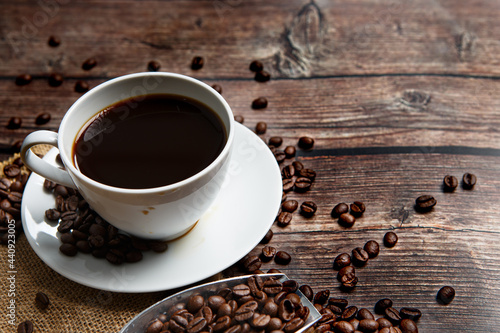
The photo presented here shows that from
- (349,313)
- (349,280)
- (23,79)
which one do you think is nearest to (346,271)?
(349,280)

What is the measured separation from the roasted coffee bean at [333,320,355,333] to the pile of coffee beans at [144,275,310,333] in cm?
11

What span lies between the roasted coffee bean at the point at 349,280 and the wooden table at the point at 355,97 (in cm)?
3

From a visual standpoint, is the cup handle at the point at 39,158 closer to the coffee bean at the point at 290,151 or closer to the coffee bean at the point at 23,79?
the coffee bean at the point at 290,151

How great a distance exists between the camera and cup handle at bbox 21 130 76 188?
4.11ft

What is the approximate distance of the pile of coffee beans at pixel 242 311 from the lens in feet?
3.99

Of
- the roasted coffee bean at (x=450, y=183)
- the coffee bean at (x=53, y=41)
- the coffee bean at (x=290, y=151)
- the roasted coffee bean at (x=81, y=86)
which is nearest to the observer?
the roasted coffee bean at (x=450, y=183)

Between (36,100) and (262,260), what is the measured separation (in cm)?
127

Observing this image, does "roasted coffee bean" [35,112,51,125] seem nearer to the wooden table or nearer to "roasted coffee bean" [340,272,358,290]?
the wooden table

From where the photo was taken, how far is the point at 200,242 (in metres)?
1.35

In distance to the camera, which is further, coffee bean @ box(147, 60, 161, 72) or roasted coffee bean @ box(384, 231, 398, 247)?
coffee bean @ box(147, 60, 161, 72)

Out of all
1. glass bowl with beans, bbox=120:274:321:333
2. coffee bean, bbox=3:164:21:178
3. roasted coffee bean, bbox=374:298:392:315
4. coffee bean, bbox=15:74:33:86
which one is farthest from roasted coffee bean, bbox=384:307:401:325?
coffee bean, bbox=15:74:33:86

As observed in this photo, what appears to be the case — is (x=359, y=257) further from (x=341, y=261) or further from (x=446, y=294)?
(x=446, y=294)

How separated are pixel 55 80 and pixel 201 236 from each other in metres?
1.20

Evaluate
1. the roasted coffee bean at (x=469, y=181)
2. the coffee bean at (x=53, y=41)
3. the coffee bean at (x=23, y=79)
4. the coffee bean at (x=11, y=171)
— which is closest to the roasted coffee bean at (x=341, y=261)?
the roasted coffee bean at (x=469, y=181)
